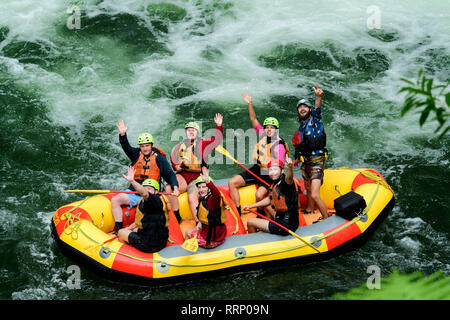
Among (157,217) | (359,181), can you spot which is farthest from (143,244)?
(359,181)

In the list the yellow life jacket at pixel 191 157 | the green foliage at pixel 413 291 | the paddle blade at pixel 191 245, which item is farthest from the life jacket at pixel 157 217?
the green foliage at pixel 413 291

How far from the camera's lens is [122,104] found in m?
9.81

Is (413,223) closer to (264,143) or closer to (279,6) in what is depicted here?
(264,143)

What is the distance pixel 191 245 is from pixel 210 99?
4.95 m

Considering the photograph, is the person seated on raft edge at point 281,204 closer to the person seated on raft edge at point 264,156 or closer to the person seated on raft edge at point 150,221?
the person seated on raft edge at point 264,156

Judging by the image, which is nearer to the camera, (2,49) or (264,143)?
(264,143)

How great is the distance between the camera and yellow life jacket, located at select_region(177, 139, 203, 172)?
642cm

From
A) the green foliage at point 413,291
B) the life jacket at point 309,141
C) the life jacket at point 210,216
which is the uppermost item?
the green foliage at point 413,291

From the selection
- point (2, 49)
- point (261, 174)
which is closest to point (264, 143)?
point (261, 174)

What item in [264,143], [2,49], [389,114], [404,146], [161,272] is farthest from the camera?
[2,49]

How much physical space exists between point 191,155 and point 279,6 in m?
7.72

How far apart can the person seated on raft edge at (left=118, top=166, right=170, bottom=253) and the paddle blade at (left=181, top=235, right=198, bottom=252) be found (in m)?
0.25

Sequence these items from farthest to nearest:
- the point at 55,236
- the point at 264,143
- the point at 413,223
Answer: the point at 413,223, the point at 264,143, the point at 55,236

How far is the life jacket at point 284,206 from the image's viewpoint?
18.8 feet
